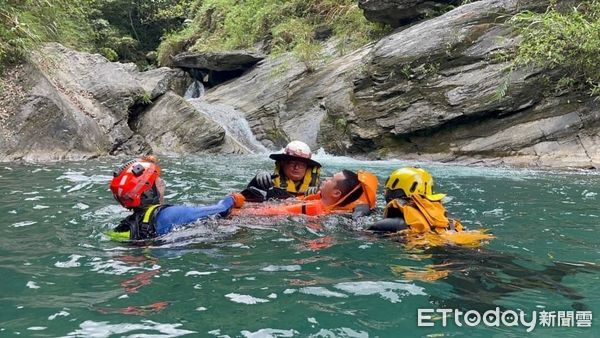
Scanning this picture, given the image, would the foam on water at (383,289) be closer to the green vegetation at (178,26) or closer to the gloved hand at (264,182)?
the gloved hand at (264,182)

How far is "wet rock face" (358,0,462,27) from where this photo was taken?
15.6m

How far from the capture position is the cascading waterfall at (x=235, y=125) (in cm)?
1602

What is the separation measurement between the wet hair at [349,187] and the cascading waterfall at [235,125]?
10102 mm

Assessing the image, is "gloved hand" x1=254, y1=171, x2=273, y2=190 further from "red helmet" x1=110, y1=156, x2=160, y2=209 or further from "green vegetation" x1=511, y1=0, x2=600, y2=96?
"green vegetation" x1=511, y1=0, x2=600, y2=96

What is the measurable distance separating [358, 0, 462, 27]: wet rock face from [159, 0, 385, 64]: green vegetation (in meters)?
1.17

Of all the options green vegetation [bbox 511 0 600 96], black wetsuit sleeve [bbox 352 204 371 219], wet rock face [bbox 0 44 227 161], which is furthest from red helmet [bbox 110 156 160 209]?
green vegetation [bbox 511 0 600 96]

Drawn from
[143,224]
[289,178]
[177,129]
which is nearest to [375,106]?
[177,129]

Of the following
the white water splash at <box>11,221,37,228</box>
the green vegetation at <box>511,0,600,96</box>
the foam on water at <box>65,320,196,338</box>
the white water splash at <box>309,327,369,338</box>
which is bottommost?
the white water splash at <box>309,327,369,338</box>

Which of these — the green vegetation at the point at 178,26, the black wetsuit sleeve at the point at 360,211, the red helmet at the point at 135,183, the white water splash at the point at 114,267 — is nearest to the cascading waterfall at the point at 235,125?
the green vegetation at the point at 178,26

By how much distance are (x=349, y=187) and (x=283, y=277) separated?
2058 millimetres

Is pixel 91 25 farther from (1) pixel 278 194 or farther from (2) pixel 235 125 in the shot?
(1) pixel 278 194

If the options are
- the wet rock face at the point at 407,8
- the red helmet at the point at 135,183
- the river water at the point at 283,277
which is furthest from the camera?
A: the wet rock face at the point at 407,8

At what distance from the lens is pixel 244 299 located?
334 centimetres

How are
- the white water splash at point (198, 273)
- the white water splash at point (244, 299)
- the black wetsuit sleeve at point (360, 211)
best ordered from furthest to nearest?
the black wetsuit sleeve at point (360, 211) → the white water splash at point (198, 273) → the white water splash at point (244, 299)
